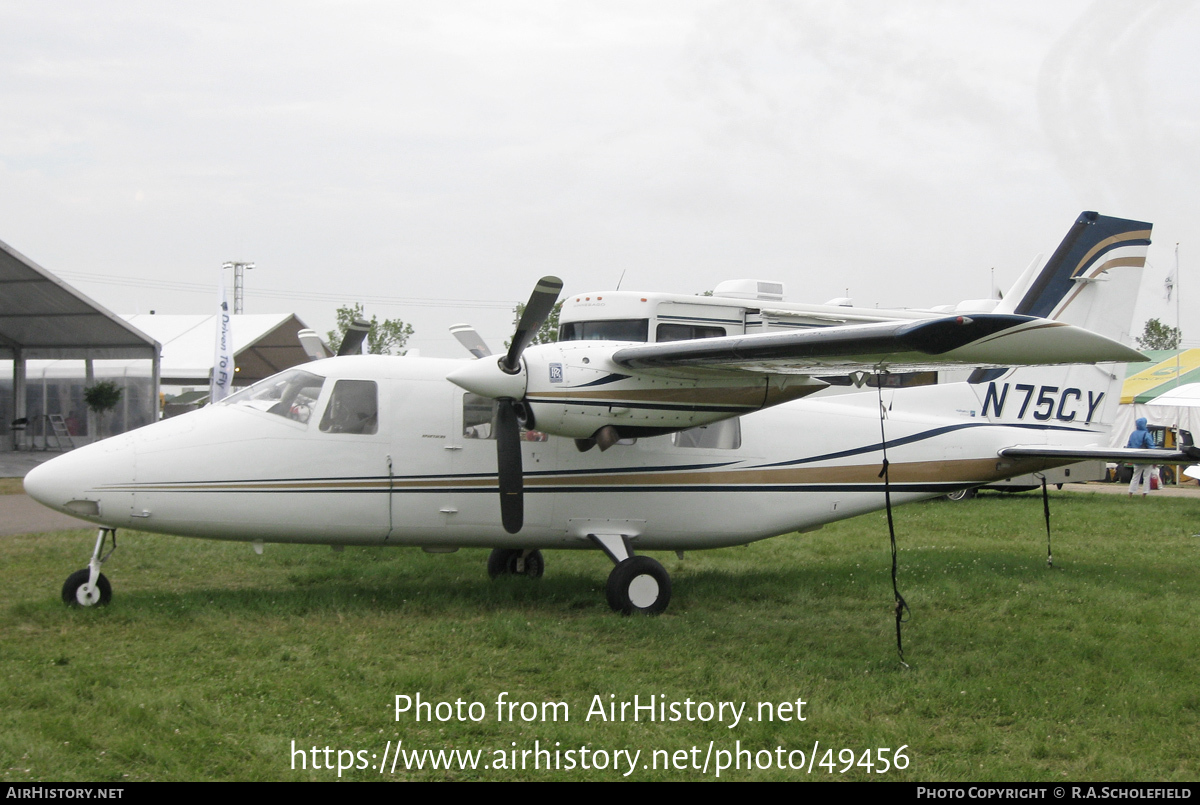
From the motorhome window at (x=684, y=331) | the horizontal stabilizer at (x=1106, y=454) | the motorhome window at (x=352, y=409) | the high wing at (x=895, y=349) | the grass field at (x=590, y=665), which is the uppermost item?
the motorhome window at (x=684, y=331)

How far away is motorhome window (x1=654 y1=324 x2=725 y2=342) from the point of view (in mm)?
14148

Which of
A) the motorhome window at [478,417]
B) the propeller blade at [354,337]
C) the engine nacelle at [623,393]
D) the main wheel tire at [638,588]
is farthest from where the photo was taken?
the propeller blade at [354,337]

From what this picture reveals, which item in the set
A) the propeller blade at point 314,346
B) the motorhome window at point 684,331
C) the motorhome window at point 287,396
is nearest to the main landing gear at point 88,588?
the motorhome window at point 287,396

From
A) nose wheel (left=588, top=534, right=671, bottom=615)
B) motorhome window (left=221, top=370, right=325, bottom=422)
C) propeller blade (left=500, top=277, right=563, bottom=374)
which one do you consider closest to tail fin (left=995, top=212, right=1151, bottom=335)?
nose wheel (left=588, top=534, right=671, bottom=615)

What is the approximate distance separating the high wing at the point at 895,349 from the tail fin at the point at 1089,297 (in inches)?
181

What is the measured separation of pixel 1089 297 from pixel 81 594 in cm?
1160

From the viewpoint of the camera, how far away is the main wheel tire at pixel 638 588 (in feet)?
29.5

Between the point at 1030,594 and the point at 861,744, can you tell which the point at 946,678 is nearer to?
the point at 861,744

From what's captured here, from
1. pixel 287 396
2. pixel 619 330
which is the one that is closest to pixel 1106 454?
pixel 619 330

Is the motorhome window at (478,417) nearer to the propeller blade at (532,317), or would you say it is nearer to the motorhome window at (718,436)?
the propeller blade at (532,317)

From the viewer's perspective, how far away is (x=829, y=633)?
335 inches

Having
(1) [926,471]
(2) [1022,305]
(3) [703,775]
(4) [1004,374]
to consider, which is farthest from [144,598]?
(2) [1022,305]

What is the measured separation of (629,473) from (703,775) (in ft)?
15.1

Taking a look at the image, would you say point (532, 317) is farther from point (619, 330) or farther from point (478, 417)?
point (619, 330)
